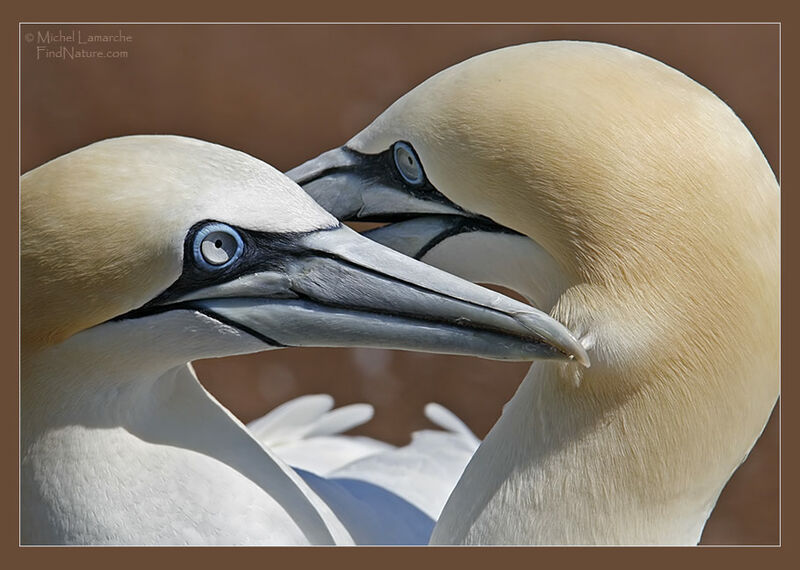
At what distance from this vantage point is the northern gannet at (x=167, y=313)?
2234mm

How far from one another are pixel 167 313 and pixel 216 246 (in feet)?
0.58

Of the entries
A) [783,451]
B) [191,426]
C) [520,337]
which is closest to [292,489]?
[191,426]

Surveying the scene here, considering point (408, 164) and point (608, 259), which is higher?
point (408, 164)

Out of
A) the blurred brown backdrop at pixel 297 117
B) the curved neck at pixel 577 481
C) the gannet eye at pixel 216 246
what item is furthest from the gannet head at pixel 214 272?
the blurred brown backdrop at pixel 297 117

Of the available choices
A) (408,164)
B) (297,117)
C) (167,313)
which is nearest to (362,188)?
(408,164)

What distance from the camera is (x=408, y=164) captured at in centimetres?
265

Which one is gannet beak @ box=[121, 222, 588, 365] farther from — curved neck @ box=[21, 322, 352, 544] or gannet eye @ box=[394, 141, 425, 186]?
gannet eye @ box=[394, 141, 425, 186]

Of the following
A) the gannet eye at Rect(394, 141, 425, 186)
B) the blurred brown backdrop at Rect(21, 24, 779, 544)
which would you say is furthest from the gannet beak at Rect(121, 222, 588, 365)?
the blurred brown backdrop at Rect(21, 24, 779, 544)

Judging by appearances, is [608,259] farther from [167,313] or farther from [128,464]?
[128,464]

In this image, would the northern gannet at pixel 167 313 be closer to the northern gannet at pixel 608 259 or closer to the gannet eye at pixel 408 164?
the northern gannet at pixel 608 259

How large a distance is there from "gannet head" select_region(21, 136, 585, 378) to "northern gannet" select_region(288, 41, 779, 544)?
0.59ft

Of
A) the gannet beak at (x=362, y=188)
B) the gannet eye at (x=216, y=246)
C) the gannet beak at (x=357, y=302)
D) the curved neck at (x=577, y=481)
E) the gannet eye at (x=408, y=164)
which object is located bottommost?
the curved neck at (x=577, y=481)

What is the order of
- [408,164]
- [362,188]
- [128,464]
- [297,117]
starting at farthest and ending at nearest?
[297,117] → [362,188] → [408,164] → [128,464]

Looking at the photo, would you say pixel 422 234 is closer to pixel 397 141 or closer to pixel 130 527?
pixel 397 141
